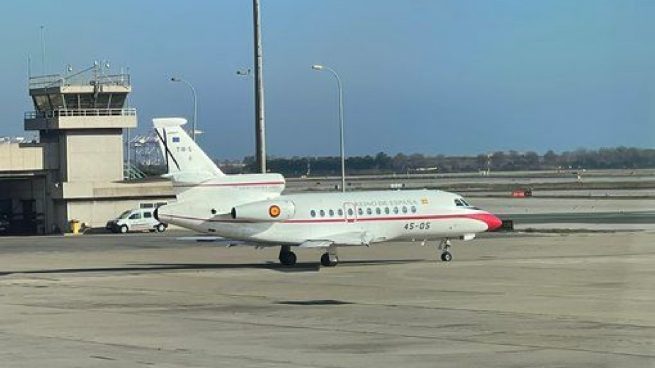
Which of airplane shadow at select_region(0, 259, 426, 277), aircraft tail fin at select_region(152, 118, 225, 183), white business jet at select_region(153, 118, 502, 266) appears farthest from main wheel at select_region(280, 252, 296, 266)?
aircraft tail fin at select_region(152, 118, 225, 183)

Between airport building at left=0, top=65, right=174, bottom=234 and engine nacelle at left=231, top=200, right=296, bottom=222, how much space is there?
47.3 meters

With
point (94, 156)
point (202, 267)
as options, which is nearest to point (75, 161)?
point (94, 156)

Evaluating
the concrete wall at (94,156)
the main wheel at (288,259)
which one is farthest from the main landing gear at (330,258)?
the concrete wall at (94,156)

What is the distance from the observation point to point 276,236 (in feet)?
126

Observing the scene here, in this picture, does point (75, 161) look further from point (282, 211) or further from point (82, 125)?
point (282, 211)

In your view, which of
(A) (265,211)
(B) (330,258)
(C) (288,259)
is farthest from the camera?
(C) (288,259)

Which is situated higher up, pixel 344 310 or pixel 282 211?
pixel 282 211

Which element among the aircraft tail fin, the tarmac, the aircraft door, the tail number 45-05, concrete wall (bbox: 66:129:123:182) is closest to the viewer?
the tarmac

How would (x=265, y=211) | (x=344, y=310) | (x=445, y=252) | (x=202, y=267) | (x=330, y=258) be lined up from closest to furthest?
1. (x=344, y=310)
2. (x=265, y=211)
3. (x=330, y=258)
4. (x=445, y=252)
5. (x=202, y=267)

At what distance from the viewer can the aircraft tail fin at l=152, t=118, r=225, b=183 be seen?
38250mm

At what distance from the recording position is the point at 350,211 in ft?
128

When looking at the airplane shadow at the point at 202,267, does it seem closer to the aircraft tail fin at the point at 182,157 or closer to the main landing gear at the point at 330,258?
the main landing gear at the point at 330,258

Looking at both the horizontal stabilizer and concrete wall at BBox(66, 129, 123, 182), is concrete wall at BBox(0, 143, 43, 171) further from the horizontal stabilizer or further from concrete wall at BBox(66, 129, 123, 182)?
the horizontal stabilizer

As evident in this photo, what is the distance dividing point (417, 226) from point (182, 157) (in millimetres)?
8741
